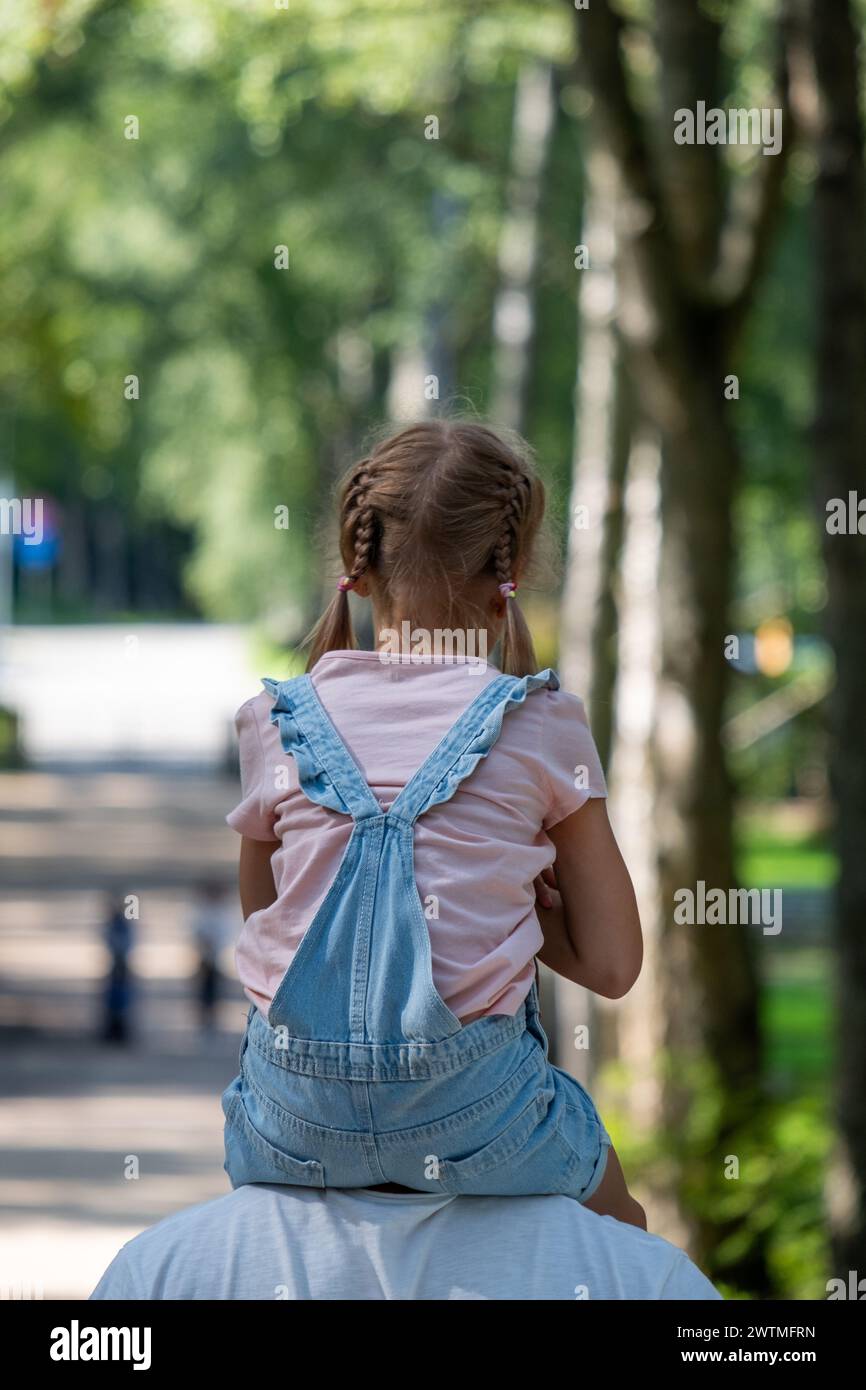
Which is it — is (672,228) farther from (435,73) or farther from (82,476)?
(82,476)

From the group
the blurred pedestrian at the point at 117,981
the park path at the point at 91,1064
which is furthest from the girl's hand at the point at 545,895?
the blurred pedestrian at the point at 117,981

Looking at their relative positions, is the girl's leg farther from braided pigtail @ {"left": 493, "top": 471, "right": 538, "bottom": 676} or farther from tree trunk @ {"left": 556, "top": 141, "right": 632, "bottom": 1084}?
tree trunk @ {"left": 556, "top": 141, "right": 632, "bottom": 1084}

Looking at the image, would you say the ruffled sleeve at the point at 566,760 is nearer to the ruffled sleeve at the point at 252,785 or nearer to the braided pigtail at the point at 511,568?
the braided pigtail at the point at 511,568

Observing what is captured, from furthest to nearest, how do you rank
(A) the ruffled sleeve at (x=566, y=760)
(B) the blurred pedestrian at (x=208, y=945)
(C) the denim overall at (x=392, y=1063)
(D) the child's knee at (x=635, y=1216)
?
(B) the blurred pedestrian at (x=208, y=945) → (D) the child's knee at (x=635, y=1216) → (A) the ruffled sleeve at (x=566, y=760) → (C) the denim overall at (x=392, y=1063)

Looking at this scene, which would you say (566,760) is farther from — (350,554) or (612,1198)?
(612,1198)

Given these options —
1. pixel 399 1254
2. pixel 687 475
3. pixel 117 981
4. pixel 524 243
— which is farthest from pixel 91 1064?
pixel 399 1254

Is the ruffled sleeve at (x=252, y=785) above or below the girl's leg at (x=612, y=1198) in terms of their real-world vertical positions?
above

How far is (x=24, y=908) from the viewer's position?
20.6m

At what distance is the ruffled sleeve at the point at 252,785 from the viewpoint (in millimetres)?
2348

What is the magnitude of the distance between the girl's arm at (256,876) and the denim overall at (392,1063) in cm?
20

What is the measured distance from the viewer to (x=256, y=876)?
8.03 ft

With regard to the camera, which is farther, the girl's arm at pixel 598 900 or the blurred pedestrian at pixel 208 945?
the blurred pedestrian at pixel 208 945

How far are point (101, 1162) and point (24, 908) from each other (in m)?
9.88

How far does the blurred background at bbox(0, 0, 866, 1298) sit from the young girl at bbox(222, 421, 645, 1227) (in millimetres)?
208
